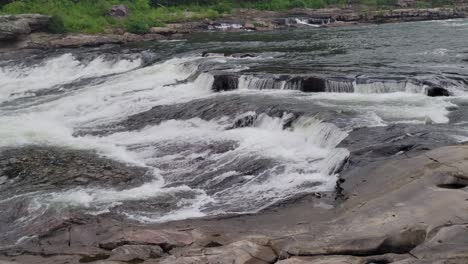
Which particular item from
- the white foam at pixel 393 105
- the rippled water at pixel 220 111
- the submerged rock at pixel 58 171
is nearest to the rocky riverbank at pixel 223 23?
the rippled water at pixel 220 111

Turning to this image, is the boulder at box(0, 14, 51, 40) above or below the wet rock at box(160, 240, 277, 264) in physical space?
above

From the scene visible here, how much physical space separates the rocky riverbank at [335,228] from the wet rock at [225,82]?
8981 mm

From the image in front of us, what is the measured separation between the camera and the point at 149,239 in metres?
8.61

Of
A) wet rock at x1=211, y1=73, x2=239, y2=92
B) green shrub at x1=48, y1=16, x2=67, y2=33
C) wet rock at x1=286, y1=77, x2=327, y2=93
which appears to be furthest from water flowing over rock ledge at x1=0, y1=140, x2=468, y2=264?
green shrub at x1=48, y1=16, x2=67, y2=33

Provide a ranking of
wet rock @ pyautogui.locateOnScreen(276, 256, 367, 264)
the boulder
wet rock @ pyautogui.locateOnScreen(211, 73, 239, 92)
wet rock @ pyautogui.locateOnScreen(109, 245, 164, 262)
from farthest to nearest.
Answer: the boulder
wet rock @ pyautogui.locateOnScreen(211, 73, 239, 92)
wet rock @ pyautogui.locateOnScreen(109, 245, 164, 262)
wet rock @ pyautogui.locateOnScreen(276, 256, 367, 264)

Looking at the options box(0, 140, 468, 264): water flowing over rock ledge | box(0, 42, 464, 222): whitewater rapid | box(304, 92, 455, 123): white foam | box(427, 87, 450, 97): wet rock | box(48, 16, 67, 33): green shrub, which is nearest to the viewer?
box(0, 140, 468, 264): water flowing over rock ledge

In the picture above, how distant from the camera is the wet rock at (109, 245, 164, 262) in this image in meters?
7.99

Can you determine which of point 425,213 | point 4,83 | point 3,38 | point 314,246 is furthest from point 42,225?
point 3,38

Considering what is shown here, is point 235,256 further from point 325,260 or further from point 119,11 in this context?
point 119,11

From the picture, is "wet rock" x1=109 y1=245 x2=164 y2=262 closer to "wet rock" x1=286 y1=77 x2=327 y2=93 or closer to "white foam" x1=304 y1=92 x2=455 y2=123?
"white foam" x1=304 y1=92 x2=455 y2=123

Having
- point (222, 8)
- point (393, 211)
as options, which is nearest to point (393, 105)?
point (393, 211)

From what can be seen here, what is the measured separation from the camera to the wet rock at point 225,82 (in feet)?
67.6

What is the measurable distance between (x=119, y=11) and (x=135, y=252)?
135ft

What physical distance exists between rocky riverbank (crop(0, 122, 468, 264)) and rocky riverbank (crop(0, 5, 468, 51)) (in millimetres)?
27176
